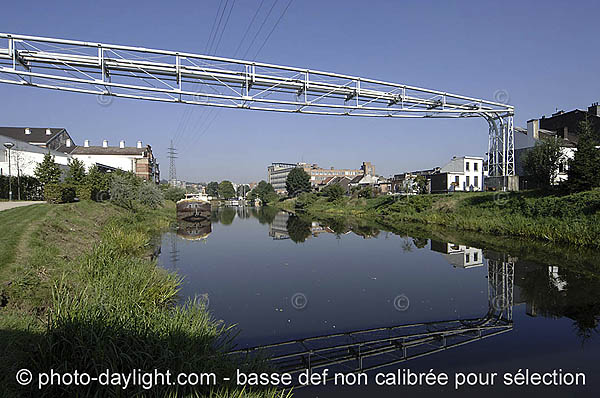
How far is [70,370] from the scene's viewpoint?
3820 millimetres

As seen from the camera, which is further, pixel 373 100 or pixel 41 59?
pixel 373 100

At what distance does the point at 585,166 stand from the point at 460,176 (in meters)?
25.7

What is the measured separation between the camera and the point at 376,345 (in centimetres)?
632

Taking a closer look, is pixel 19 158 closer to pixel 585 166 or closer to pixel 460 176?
pixel 585 166

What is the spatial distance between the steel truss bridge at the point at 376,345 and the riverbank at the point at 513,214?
38.9 ft

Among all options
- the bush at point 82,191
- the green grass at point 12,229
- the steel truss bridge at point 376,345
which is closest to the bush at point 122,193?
the bush at point 82,191

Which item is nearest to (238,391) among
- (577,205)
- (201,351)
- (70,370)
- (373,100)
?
(201,351)

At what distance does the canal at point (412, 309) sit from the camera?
5672mm

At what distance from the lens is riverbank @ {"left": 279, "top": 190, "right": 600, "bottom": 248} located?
16594 millimetres

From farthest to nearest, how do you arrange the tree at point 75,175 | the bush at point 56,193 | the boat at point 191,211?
1. the boat at point 191,211
2. the tree at point 75,175
3. the bush at point 56,193

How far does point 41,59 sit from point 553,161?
2718cm

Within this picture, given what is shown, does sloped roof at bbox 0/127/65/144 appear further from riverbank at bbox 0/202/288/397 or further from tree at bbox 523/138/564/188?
tree at bbox 523/138/564/188

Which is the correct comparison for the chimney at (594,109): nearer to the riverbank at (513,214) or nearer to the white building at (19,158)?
the riverbank at (513,214)

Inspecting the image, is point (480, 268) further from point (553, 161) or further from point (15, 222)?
point (15, 222)
